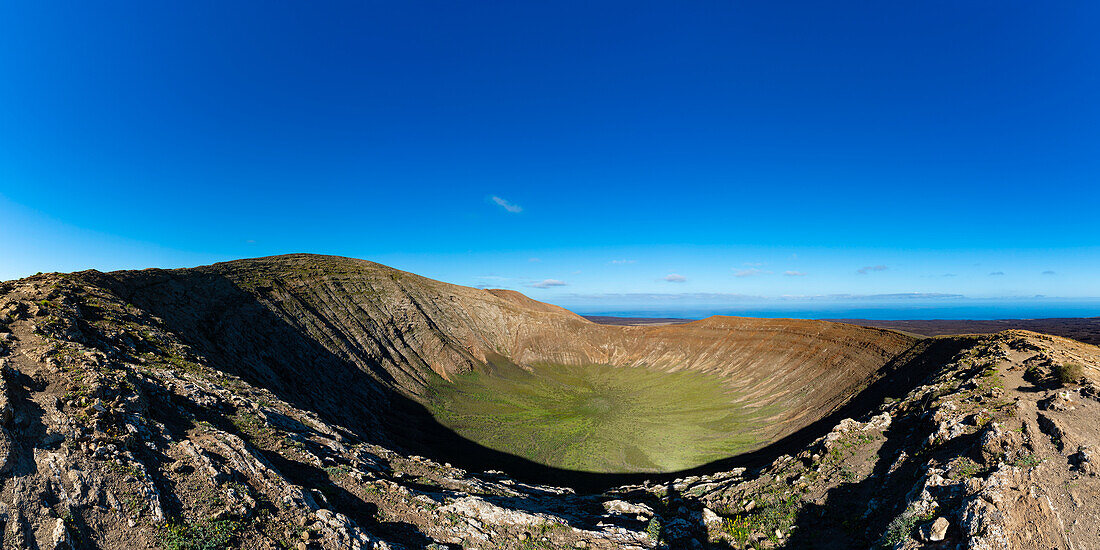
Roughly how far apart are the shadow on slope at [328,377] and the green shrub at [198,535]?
2124cm

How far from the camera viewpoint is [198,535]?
9.79 meters

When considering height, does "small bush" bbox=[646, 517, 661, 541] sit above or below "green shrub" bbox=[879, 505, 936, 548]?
below

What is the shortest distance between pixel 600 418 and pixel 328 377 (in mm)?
33923

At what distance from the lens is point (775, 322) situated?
2566 inches

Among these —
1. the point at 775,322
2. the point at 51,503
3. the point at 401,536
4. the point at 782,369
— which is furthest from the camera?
the point at 775,322

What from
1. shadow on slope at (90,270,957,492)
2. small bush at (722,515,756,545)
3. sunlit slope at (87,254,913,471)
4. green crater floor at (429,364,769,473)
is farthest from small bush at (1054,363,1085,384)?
green crater floor at (429,364,769,473)

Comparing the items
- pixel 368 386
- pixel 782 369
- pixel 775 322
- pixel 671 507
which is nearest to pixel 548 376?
pixel 368 386

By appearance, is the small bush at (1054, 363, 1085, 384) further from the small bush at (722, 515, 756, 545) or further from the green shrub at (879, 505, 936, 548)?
the small bush at (722, 515, 756, 545)

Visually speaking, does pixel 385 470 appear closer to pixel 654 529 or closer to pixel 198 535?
pixel 198 535

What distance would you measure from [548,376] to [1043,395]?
5740 cm

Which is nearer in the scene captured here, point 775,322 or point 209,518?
point 209,518

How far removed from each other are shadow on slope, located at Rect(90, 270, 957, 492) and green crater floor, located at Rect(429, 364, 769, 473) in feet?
7.26

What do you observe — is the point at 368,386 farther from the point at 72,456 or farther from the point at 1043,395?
the point at 1043,395

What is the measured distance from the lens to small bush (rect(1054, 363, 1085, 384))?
18.2m
